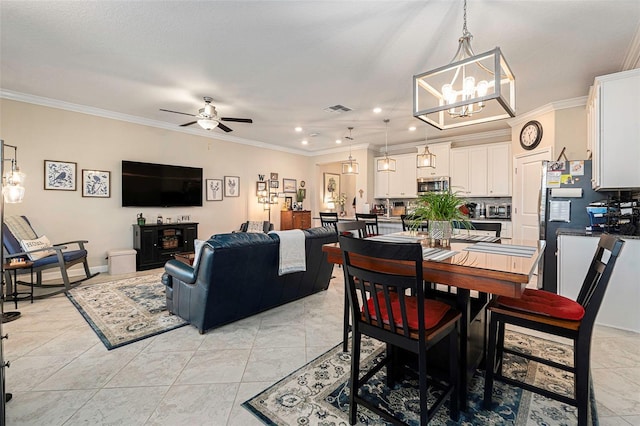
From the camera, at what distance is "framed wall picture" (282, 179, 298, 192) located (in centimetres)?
803

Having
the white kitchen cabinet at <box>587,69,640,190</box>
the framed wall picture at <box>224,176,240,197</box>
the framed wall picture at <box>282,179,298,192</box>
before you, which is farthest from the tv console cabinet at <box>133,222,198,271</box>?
the white kitchen cabinet at <box>587,69,640,190</box>

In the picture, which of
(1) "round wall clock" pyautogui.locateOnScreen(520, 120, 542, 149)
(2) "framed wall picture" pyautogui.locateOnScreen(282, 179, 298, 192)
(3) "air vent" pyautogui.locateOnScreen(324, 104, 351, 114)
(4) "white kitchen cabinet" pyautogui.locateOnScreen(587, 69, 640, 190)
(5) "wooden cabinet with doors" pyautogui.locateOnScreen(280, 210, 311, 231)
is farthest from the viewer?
(2) "framed wall picture" pyautogui.locateOnScreen(282, 179, 298, 192)

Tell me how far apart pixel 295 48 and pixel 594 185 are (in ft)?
11.8

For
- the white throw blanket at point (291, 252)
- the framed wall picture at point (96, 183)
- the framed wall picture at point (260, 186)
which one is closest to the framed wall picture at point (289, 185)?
the framed wall picture at point (260, 186)

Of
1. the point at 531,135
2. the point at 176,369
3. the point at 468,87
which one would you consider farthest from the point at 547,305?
the point at 531,135

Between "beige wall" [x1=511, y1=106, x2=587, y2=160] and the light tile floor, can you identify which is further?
"beige wall" [x1=511, y1=106, x2=587, y2=160]

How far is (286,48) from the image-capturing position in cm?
296

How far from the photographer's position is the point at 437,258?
1.62 meters

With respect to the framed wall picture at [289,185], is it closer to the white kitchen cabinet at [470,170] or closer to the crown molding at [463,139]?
the crown molding at [463,139]

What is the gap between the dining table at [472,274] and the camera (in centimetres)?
134

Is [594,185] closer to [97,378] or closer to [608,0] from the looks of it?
[608,0]

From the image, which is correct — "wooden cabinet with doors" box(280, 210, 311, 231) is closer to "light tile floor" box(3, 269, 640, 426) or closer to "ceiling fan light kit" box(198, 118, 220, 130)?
"ceiling fan light kit" box(198, 118, 220, 130)

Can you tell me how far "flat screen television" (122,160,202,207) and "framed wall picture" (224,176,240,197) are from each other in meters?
0.66

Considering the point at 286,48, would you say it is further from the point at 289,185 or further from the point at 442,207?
the point at 289,185
